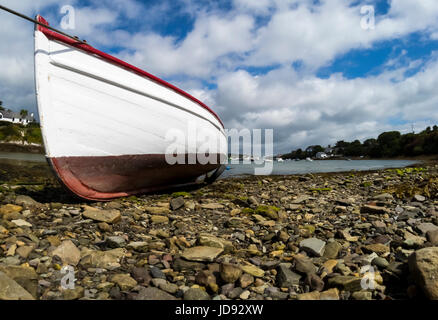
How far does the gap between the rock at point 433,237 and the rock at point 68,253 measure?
4569mm

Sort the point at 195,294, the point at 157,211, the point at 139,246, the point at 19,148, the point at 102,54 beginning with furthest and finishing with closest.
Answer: the point at 19,148 → the point at 102,54 → the point at 157,211 → the point at 139,246 → the point at 195,294

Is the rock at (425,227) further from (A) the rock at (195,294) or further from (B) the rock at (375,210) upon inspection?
(A) the rock at (195,294)

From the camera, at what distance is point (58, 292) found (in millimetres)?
2145

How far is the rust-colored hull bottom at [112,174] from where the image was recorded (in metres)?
5.09

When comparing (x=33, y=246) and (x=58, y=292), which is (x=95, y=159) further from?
(x=58, y=292)

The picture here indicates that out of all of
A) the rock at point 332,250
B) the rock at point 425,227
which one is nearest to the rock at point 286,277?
the rock at point 332,250

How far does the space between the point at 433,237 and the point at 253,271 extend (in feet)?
8.76

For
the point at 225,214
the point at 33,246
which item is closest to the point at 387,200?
the point at 225,214

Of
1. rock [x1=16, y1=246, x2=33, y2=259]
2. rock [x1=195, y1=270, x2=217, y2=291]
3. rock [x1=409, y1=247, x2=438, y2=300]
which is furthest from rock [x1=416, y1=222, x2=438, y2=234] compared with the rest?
rock [x1=16, y1=246, x2=33, y2=259]

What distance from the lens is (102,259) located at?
2744 millimetres

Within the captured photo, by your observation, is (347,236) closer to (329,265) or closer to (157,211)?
(329,265)

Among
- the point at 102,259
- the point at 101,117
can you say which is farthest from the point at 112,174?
the point at 102,259

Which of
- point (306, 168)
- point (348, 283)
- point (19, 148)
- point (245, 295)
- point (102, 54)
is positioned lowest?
point (245, 295)
